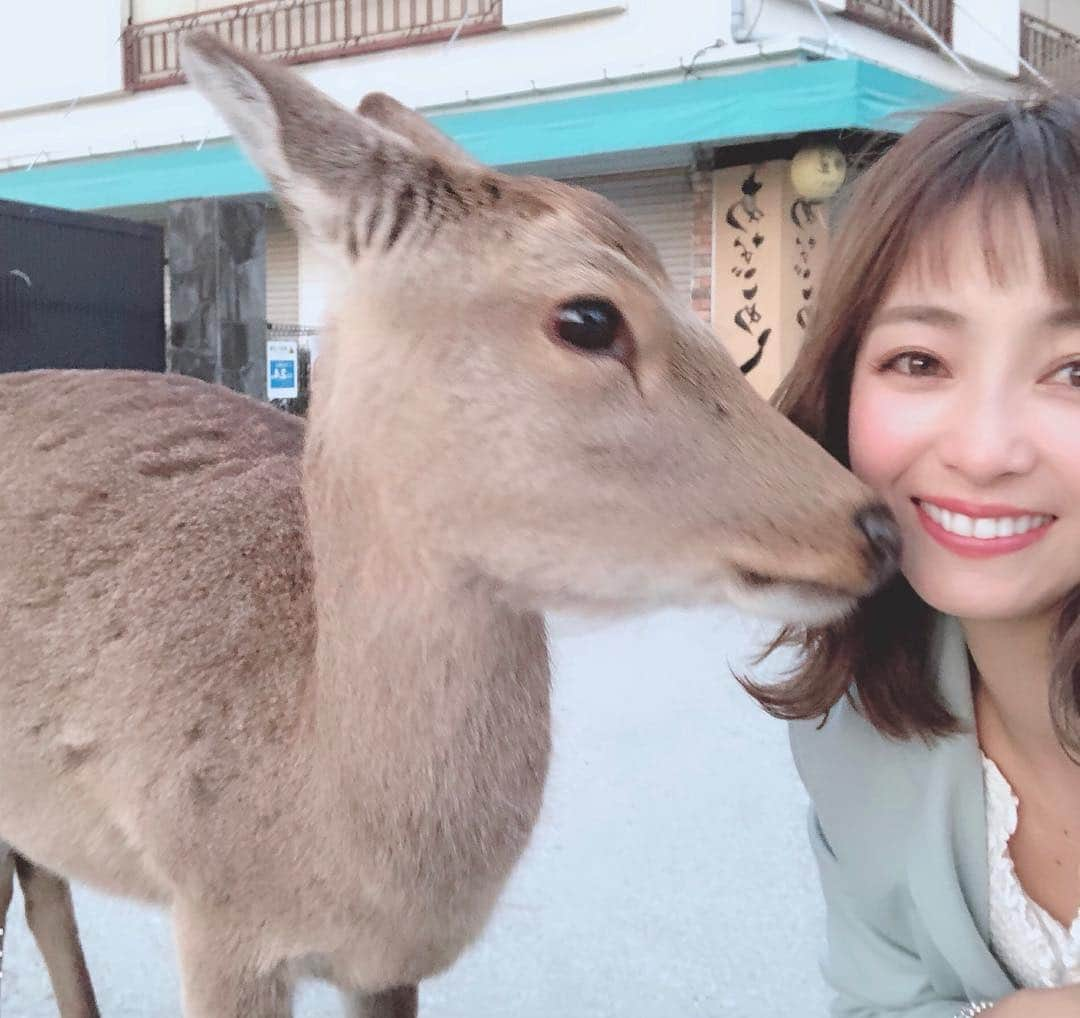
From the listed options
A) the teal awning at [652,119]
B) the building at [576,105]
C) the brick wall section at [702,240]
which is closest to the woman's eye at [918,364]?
the building at [576,105]

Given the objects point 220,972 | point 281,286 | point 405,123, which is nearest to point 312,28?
point 281,286

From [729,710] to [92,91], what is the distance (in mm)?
8975

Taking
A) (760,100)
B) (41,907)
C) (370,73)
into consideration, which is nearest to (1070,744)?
(41,907)

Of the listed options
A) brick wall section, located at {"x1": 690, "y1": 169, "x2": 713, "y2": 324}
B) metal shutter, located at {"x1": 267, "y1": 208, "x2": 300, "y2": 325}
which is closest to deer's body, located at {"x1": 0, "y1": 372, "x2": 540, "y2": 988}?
brick wall section, located at {"x1": 690, "y1": 169, "x2": 713, "y2": 324}

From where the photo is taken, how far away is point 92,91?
9.75 m

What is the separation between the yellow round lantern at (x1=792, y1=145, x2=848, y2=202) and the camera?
253 inches

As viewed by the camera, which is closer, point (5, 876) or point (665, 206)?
point (5, 876)

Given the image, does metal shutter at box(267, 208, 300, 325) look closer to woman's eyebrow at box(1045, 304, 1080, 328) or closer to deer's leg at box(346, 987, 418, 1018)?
deer's leg at box(346, 987, 418, 1018)

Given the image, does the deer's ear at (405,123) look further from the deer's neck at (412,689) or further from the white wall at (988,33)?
the white wall at (988,33)

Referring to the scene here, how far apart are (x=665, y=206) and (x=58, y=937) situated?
676 cm

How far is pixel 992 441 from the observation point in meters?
0.99

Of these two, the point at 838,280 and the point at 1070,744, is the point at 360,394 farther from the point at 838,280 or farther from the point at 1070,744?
the point at 1070,744

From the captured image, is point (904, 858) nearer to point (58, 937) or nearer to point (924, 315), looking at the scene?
point (924, 315)

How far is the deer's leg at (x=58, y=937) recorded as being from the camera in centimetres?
184
